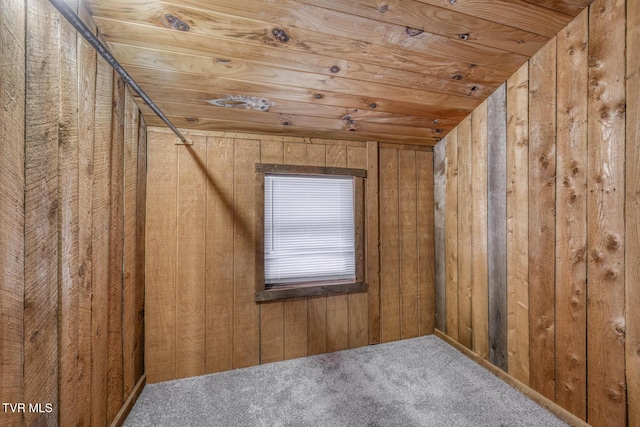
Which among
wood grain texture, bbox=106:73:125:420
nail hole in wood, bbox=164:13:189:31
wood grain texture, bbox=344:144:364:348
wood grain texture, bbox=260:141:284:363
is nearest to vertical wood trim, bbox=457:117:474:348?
wood grain texture, bbox=344:144:364:348

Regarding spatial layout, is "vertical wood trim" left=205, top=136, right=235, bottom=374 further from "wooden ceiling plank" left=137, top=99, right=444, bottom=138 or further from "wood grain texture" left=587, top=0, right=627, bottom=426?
"wood grain texture" left=587, top=0, right=627, bottom=426

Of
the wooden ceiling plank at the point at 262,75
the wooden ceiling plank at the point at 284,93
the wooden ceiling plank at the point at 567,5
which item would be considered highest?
the wooden ceiling plank at the point at 567,5

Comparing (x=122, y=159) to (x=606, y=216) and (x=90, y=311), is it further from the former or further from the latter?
(x=606, y=216)

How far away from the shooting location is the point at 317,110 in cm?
178

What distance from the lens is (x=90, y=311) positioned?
3.74ft

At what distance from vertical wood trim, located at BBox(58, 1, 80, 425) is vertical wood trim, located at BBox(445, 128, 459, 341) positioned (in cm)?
238

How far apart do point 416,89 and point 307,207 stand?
44.4 inches

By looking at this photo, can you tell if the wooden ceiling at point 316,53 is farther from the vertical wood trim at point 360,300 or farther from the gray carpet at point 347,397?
the gray carpet at point 347,397

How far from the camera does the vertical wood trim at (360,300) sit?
221 centimetres

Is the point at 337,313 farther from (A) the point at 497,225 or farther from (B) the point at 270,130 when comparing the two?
(B) the point at 270,130

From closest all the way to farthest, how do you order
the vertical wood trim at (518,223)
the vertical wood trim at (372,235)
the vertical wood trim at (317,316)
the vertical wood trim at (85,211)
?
the vertical wood trim at (85,211)
the vertical wood trim at (518,223)
the vertical wood trim at (317,316)
the vertical wood trim at (372,235)

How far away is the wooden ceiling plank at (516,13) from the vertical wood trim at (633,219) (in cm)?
27

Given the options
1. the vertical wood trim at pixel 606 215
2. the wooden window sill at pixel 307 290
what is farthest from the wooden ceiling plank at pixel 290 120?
the wooden window sill at pixel 307 290

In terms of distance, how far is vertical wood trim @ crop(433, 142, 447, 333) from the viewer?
7.63 feet
